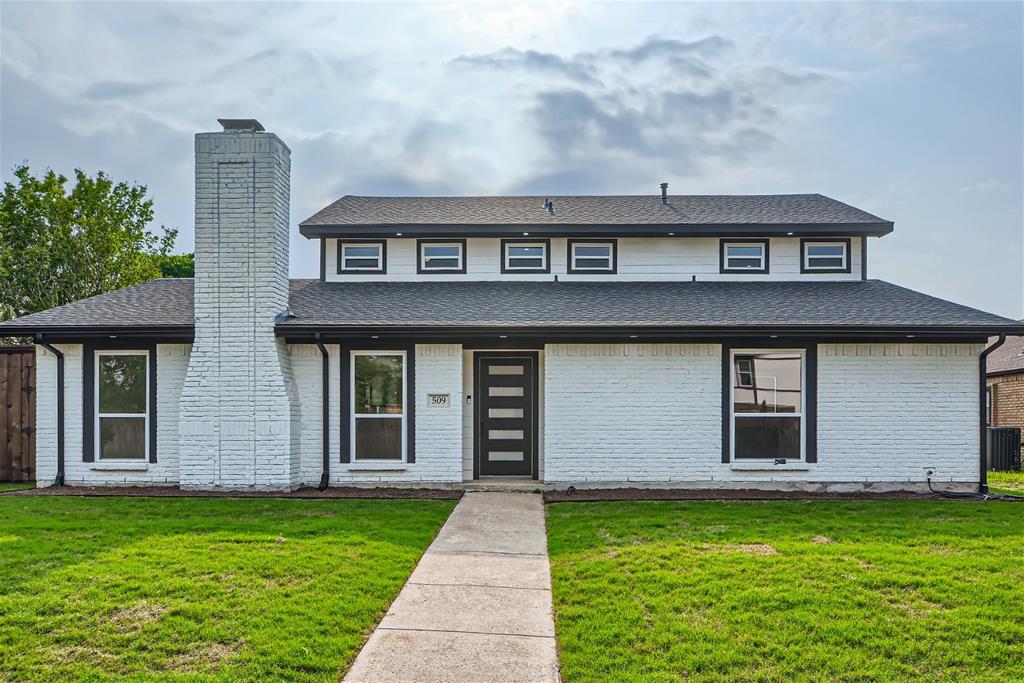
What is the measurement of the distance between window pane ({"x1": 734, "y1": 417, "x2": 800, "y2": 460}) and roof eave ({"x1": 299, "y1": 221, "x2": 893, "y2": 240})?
4220 mm

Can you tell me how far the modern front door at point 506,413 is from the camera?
11.5 meters

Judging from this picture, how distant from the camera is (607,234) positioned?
1332 cm

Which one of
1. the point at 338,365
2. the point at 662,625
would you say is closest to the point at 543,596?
the point at 662,625

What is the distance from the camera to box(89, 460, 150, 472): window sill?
10828 millimetres

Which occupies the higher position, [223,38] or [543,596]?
[223,38]

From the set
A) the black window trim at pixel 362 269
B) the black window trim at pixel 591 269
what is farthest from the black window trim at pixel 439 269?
the black window trim at pixel 591 269

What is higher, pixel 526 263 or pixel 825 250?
pixel 825 250

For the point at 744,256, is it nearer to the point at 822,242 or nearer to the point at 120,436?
the point at 822,242

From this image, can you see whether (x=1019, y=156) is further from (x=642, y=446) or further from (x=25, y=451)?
(x=25, y=451)

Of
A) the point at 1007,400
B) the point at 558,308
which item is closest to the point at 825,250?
the point at 558,308

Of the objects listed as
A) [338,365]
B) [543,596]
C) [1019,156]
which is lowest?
[543,596]

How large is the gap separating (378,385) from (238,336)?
2.32 metres

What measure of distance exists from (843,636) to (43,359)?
1203cm

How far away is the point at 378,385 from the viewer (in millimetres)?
10969
